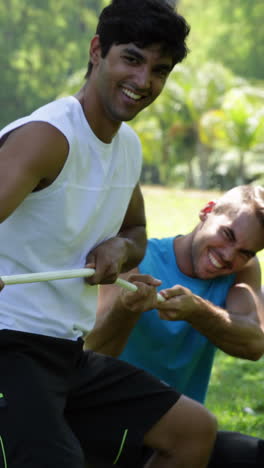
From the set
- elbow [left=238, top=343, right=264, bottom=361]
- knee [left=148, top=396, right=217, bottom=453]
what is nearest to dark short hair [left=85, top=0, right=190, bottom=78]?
knee [left=148, top=396, right=217, bottom=453]

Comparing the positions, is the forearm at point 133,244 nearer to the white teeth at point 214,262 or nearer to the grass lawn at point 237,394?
the white teeth at point 214,262

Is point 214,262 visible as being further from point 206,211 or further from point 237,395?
point 237,395

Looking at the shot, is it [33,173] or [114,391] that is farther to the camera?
[114,391]

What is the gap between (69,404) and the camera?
2.91 m

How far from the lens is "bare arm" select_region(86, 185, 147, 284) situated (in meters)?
2.76

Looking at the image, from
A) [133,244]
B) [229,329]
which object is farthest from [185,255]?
[133,244]

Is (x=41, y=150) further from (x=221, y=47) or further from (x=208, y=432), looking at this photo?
(x=221, y=47)

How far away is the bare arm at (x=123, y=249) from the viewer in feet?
9.05

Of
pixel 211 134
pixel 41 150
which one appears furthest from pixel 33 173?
pixel 211 134

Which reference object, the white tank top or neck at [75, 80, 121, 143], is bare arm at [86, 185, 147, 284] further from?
neck at [75, 80, 121, 143]

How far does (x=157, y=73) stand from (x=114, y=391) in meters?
1.13

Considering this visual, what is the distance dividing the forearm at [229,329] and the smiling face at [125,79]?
0.99 meters

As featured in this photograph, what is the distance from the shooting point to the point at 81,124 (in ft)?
8.77

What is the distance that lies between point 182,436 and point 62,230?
0.88 meters
